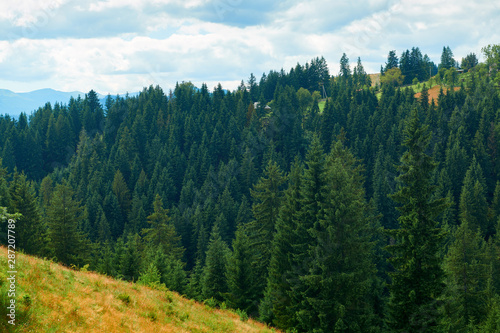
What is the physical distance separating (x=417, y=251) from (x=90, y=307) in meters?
16.7

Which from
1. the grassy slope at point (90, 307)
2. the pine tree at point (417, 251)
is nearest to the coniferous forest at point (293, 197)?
the pine tree at point (417, 251)

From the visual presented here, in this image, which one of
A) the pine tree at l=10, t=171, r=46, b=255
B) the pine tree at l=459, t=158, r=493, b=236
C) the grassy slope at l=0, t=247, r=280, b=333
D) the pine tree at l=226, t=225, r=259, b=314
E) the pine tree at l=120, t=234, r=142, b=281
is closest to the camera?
the grassy slope at l=0, t=247, r=280, b=333

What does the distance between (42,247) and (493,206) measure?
3421 inches

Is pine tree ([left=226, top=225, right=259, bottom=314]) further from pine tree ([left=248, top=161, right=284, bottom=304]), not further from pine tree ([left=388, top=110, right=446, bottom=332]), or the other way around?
pine tree ([left=388, top=110, right=446, bottom=332])

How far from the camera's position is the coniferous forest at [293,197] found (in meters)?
23.9

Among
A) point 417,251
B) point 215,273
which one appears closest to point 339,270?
point 417,251

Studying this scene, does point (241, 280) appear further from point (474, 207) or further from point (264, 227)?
point (474, 207)

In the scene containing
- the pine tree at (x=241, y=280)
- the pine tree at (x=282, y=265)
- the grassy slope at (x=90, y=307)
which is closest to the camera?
the grassy slope at (x=90, y=307)

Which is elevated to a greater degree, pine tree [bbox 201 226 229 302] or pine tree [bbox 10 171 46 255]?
pine tree [bbox 10 171 46 255]

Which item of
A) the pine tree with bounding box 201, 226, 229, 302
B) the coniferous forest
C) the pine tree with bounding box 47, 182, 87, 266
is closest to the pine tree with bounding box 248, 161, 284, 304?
the coniferous forest

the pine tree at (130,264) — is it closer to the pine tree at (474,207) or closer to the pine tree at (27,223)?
the pine tree at (27,223)

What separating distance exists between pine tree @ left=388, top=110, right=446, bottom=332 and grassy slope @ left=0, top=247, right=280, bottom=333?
8.93 m

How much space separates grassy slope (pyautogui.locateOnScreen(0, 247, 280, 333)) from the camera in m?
11.3

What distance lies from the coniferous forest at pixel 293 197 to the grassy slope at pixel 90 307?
589cm
